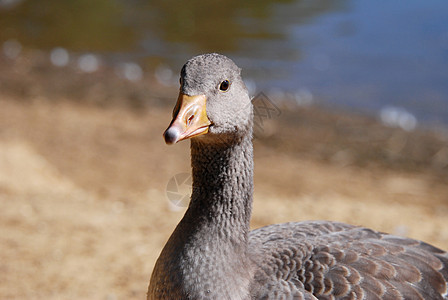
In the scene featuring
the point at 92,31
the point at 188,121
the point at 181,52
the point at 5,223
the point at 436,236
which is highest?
the point at 92,31

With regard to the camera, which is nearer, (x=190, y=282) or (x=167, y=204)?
(x=190, y=282)

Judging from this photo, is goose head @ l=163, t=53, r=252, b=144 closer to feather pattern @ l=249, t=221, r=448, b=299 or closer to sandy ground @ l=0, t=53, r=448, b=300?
feather pattern @ l=249, t=221, r=448, b=299

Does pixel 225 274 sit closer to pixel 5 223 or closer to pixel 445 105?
pixel 5 223

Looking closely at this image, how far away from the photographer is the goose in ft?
10.3

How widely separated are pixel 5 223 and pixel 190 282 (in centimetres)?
337

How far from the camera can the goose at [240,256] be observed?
10.3 ft

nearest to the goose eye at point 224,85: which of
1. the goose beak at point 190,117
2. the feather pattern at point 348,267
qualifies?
the goose beak at point 190,117

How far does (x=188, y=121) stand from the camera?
2.82 m

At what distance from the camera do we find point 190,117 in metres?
2.83

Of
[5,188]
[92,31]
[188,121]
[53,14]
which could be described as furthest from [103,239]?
[53,14]

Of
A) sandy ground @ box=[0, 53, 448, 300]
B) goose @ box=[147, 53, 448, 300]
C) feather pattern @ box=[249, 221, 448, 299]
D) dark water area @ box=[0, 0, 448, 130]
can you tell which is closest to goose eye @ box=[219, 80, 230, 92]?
goose @ box=[147, 53, 448, 300]

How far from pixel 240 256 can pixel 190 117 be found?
974mm

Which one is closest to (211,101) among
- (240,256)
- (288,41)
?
(240,256)

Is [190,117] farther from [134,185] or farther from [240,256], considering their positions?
[134,185]
